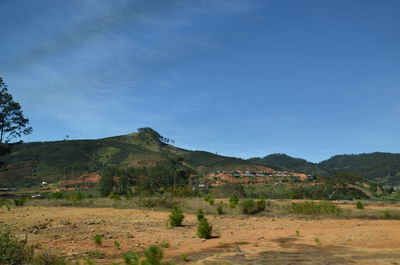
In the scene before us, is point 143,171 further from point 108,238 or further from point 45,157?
point 108,238

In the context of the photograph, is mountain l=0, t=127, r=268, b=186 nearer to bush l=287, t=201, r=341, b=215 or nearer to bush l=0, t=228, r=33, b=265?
bush l=287, t=201, r=341, b=215

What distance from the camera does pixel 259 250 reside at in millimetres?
9586

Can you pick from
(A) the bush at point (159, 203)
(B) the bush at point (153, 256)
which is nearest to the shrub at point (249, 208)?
(A) the bush at point (159, 203)

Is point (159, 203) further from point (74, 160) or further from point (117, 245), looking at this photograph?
point (74, 160)

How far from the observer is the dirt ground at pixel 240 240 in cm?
855

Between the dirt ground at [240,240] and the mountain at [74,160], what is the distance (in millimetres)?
82295

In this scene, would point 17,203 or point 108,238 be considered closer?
point 108,238

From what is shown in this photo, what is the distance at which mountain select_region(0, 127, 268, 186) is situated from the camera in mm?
98750

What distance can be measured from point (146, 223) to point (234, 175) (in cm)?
7575

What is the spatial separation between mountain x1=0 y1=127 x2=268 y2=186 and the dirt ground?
82295 millimetres

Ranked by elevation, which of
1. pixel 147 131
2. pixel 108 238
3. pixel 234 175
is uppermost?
pixel 147 131

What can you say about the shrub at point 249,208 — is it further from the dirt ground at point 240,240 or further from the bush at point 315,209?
the dirt ground at point 240,240

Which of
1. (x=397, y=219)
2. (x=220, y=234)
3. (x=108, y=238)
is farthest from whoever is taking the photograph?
(x=397, y=219)

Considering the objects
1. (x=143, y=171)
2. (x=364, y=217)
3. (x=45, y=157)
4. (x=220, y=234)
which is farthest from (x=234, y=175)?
(x=220, y=234)
